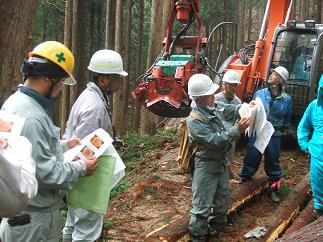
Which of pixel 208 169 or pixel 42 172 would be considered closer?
pixel 42 172

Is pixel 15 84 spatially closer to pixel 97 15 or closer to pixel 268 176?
pixel 268 176

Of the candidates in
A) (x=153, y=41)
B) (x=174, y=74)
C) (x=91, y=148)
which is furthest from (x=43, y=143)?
(x=153, y=41)

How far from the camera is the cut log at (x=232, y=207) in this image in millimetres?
4898

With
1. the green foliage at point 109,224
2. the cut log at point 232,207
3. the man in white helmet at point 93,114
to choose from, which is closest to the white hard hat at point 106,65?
the man in white helmet at point 93,114

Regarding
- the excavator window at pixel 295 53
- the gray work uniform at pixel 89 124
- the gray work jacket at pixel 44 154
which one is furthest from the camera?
the excavator window at pixel 295 53

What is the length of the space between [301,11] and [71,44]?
2628 cm

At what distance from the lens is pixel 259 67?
9562 millimetres

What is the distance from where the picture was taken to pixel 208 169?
499 centimetres

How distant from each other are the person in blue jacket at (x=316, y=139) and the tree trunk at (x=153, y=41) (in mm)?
8627

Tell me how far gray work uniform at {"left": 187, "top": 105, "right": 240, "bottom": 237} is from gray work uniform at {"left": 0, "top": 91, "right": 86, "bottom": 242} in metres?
1.95

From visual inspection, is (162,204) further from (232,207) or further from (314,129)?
(314,129)

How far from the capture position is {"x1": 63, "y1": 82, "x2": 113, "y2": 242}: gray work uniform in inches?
163

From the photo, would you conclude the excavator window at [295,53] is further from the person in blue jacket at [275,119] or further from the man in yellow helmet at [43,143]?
the man in yellow helmet at [43,143]

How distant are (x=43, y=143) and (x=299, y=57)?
756 cm
